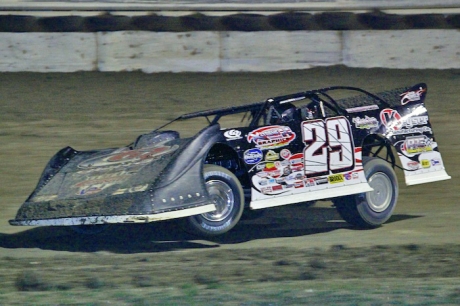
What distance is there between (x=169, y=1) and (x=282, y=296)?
52.8 ft

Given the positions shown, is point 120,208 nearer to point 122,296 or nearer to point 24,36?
point 122,296

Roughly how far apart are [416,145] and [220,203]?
7.59 feet

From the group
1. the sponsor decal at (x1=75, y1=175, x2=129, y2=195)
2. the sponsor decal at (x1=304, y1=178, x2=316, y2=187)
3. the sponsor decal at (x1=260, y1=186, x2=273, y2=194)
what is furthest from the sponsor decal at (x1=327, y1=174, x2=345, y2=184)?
the sponsor decal at (x1=75, y1=175, x2=129, y2=195)

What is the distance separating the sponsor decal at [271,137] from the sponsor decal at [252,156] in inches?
2.2

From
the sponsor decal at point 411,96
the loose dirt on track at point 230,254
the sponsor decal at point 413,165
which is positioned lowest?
the loose dirt on track at point 230,254

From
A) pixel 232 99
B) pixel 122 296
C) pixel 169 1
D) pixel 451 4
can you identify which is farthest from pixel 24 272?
pixel 451 4

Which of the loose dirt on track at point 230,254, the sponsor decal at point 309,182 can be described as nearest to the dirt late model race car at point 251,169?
the sponsor decal at point 309,182

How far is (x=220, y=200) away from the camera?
7.65 metres

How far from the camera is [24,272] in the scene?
257 inches

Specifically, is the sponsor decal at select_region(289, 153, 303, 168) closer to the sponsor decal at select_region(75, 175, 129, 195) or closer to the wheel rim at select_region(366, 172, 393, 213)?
the wheel rim at select_region(366, 172, 393, 213)

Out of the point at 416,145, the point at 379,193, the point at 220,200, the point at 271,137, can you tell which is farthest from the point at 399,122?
the point at 220,200

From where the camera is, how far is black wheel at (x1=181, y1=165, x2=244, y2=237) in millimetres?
7551

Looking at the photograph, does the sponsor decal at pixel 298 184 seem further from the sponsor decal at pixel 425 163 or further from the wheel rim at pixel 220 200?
the sponsor decal at pixel 425 163

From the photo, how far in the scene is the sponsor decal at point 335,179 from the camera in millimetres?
8102
